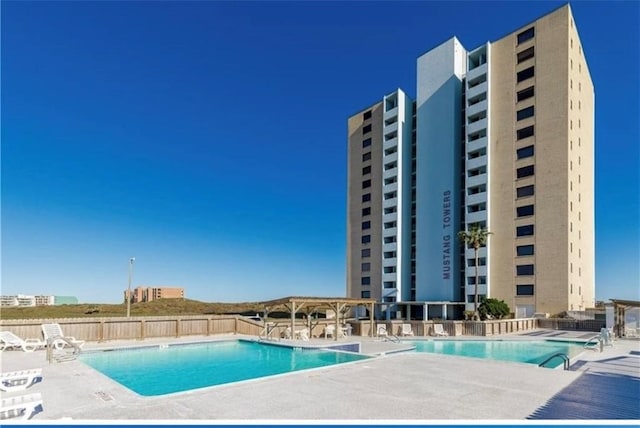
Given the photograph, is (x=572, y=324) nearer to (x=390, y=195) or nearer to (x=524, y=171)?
(x=524, y=171)

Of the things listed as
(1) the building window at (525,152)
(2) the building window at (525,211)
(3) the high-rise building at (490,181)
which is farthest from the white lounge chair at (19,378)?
(1) the building window at (525,152)

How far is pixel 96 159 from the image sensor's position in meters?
31.2

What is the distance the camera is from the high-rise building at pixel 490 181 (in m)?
37.6

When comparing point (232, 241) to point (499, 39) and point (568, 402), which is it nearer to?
point (499, 39)

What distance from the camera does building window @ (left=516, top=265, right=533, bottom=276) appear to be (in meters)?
37.8

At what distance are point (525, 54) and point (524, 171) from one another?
39.9 ft

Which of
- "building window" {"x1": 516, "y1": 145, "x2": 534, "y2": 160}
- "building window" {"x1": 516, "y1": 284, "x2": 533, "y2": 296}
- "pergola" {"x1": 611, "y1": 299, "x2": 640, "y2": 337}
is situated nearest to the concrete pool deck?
"pergola" {"x1": 611, "y1": 299, "x2": 640, "y2": 337}

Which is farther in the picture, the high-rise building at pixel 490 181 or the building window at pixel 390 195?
the building window at pixel 390 195

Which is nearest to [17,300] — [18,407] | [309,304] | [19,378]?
[309,304]

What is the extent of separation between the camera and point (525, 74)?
135 feet

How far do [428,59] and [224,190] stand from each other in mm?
28598

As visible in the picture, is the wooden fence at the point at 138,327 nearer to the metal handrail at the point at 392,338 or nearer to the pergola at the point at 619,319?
the metal handrail at the point at 392,338

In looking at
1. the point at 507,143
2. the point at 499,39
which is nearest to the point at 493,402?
the point at 507,143

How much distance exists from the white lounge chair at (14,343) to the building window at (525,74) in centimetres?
4429
